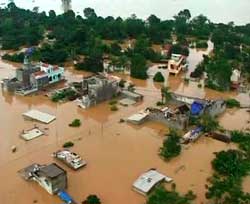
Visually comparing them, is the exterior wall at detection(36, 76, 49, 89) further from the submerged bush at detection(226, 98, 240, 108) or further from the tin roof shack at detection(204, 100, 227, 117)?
the submerged bush at detection(226, 98, 240, 108)

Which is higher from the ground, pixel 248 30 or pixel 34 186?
pixel 248 30

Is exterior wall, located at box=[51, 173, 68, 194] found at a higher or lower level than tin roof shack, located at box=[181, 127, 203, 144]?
lower

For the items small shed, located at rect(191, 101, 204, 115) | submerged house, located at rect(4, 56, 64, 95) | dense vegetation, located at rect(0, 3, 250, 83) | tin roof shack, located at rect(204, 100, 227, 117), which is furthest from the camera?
dense vegetation, located at rect(0, 3, 250, 83)

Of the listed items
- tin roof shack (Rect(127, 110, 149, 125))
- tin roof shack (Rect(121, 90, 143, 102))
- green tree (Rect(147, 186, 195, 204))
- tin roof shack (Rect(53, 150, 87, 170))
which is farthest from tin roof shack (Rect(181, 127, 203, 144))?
green tree (Rect(147, 186, 195, 204))

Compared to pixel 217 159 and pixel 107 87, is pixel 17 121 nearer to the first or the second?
pixel 107 87

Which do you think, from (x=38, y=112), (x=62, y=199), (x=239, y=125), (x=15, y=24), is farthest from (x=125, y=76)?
(x=15, y=24)

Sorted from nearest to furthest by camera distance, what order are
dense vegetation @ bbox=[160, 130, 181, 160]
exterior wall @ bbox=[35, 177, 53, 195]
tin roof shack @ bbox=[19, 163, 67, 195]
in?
tin roof shack @ bbox=[19, 163, 67, 195] < exterior wall @ bbox=[35, 177, 53, 195] < dense vegetation @ bbox=[160, 130, 181, 160]
